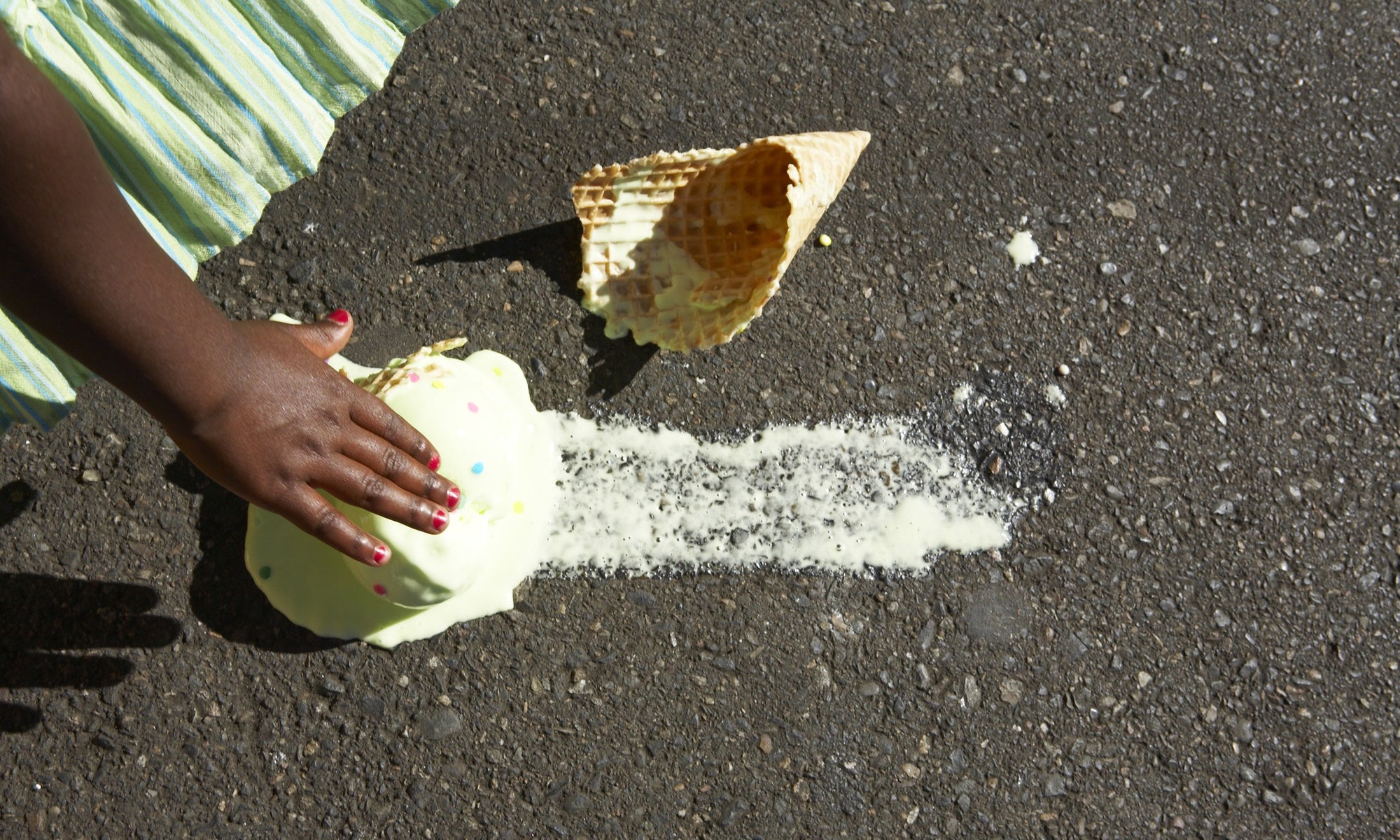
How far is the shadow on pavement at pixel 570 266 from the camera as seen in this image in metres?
2.76

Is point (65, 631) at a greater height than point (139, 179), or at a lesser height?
lesser

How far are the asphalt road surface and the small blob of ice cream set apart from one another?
42 millimetres

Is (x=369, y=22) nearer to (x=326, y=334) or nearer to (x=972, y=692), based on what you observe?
(x=326, y=334)

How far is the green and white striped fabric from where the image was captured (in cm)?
186

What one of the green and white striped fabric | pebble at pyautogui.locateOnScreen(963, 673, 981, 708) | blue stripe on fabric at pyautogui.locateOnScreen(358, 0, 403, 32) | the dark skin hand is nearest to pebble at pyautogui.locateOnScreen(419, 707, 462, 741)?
the dark skin hand

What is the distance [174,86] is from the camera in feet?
6.35

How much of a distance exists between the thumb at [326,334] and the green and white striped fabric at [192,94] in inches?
10.4

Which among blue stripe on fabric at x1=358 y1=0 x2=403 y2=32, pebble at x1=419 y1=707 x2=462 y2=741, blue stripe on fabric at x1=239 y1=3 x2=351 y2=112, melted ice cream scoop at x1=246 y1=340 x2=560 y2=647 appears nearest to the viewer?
blue stripe on fabric at x1=239 y1=3 x2=351 y2=112

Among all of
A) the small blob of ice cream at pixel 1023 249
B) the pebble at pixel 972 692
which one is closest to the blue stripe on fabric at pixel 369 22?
the small blob of ice cream at pixel 1023 249

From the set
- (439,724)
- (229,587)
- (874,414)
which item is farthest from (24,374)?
(874,414)

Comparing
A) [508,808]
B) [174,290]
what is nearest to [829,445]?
[508,808]

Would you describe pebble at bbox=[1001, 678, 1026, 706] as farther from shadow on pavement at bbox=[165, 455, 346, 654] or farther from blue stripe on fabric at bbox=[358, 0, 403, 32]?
blue stripe on fabric at bbox=[358, 0, 403, 32]

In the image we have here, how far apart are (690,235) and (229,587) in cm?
167

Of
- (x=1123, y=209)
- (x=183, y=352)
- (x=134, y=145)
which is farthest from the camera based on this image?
(x=1123, y=209)
